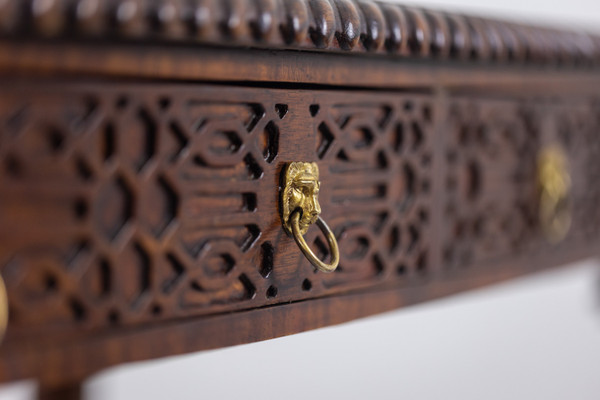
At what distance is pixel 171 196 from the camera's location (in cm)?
39

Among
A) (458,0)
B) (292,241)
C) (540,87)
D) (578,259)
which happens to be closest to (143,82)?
(292,241)

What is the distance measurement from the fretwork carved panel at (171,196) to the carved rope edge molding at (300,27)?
0.10ft

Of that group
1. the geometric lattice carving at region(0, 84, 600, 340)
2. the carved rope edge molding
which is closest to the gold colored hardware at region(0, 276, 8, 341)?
the geometric lattice carving at region(0, 84, 600, 340)

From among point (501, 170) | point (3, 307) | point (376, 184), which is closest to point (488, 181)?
point (501, 170)

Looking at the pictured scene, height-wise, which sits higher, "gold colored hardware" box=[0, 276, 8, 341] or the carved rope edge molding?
the carved rope edge molding

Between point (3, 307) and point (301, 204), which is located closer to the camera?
point (3, 307)

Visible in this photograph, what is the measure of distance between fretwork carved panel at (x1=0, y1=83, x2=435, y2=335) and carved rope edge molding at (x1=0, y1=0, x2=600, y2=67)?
0.03 meters

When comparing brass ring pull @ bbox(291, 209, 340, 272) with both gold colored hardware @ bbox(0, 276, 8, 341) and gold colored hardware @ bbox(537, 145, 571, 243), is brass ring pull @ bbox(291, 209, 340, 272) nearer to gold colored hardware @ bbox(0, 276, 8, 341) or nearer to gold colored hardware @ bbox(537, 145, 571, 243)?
gold colored hardware @ bbox(0, 276, 8, 341)

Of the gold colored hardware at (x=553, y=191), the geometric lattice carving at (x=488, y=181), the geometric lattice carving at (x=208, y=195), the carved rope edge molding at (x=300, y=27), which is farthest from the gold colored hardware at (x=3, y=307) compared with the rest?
the gold colored hardware at (x=553, y=191)

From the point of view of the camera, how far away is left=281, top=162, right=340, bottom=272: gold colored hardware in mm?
432

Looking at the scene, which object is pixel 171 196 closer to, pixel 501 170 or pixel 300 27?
pixel 300 27

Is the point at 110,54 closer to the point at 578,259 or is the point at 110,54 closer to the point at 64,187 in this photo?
the point at 64,187

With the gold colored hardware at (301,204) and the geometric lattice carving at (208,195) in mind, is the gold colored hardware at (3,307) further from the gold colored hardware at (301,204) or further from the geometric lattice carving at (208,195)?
the gold colored hardware at (301,204)

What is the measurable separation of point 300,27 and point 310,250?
0.13 metres
